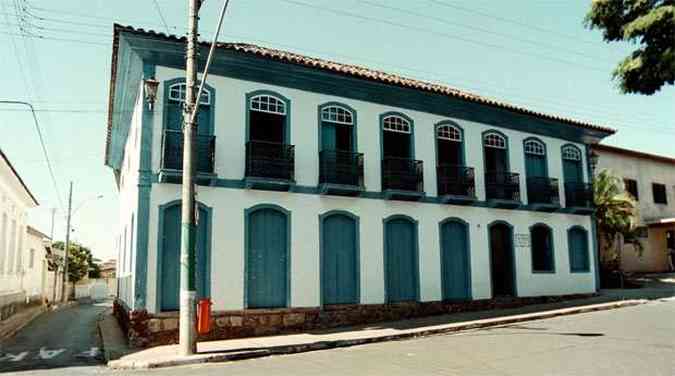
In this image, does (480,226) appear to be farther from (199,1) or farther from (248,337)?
(199,1)

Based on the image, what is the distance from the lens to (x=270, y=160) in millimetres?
13188

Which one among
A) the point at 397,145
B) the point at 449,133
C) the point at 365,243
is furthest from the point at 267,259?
the point at 449,133

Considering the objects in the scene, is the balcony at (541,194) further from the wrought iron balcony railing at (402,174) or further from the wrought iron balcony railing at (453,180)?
the wrought iron balcony railing at (402,174)

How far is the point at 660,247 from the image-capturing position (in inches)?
1051

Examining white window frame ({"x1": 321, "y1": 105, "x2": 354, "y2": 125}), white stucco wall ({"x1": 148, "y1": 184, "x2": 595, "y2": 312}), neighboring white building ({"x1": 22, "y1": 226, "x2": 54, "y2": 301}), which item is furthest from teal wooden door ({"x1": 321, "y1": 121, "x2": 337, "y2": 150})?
neighboring white building ({"x1": 22, "y1": 226, "x2": 54, "y2": 301})

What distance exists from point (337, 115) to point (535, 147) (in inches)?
307

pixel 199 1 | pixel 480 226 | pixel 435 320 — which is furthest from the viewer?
pixel 480 226

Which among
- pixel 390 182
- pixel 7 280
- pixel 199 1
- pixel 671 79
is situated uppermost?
pixel 199 1

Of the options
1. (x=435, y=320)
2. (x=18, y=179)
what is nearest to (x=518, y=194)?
(x=435, y=320)

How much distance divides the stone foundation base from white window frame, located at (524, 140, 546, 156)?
5.29 metres

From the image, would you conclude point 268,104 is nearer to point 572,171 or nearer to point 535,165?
point 535,165

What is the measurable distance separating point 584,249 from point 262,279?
12.4 meters

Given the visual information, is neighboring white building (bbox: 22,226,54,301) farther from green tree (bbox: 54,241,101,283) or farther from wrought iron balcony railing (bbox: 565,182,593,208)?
wrought iron balcony railing (bbox: 565,182,593,208)

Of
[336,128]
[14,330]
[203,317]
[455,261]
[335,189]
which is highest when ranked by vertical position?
[336,128]
